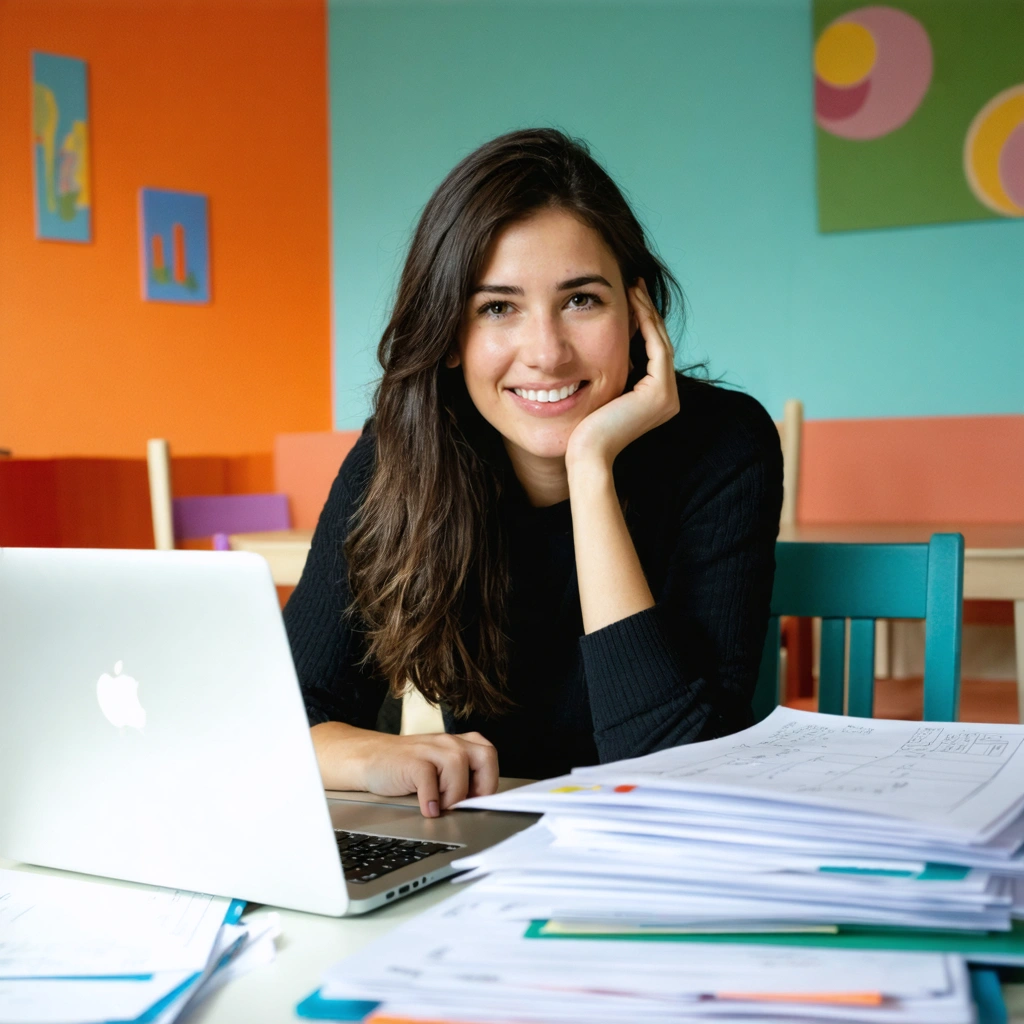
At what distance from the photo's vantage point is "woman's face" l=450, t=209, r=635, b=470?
128cm

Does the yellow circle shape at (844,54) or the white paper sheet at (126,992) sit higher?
the yellow circle shape at (844,54)

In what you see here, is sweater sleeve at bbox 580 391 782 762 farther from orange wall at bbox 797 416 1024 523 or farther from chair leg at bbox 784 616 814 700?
orange wall at bbox 797 416 1024 523

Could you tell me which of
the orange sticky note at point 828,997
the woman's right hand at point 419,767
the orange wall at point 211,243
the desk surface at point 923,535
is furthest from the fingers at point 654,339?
the orange wall at point 211,243

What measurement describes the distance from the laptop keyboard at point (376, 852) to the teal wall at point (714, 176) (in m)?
2.81

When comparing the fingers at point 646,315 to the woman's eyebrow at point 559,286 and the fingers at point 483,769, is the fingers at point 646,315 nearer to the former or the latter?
the woman's eyebrow at point 559,286

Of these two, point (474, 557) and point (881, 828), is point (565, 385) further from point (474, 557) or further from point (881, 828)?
point (881, 828)

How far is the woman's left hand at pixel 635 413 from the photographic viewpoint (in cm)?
128

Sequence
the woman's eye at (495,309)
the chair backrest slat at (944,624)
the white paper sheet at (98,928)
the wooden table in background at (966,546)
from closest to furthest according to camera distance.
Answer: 1. the white paper sheet at (98,928)
2. the chair backrest slat at (944,624)
3. the woman's eye at (495,309)
4. the wooden table in background at (966,546)

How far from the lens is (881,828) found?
520mm

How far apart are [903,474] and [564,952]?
114 inches

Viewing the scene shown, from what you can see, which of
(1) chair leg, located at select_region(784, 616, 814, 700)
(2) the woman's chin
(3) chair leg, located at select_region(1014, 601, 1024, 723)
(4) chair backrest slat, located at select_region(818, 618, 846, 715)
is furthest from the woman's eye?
(1) chair leg, located at select_region(784, 616, 814, 700)

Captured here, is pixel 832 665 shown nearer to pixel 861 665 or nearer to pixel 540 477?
pixel 861 665

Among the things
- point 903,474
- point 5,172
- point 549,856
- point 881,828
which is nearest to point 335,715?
point 549,856

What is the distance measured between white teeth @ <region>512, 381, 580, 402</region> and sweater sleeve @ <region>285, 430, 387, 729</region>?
0.78ft
